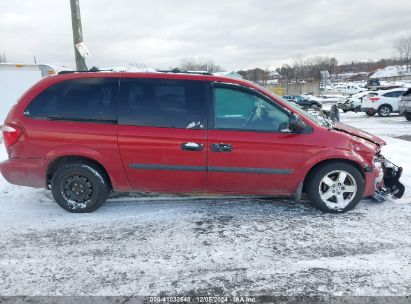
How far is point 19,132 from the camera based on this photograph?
13.3 feet

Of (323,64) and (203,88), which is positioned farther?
(323,64)

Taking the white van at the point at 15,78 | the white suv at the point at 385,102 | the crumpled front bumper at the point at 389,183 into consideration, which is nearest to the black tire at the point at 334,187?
the crumpled front bumper at the point at 389,183

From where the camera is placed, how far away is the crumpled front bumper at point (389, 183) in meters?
4.54

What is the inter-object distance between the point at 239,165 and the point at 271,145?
0.45 meters

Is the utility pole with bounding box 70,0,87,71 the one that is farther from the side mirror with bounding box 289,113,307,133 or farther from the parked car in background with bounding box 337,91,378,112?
the parked car in background with bounding box 337,91,378,112

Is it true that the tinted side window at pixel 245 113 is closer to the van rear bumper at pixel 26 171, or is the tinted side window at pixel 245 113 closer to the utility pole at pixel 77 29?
the van rear bumper at pixel 26 171

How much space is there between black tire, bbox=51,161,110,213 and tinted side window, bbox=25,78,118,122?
24.5 inches

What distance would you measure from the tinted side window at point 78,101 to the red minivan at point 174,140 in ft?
0.04

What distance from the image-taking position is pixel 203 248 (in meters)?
3.37

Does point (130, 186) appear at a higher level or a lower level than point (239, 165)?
lower

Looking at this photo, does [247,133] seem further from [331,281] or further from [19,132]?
[19,132]

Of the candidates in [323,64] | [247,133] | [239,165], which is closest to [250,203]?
[239,165]

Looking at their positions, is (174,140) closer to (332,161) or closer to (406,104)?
(332,161)

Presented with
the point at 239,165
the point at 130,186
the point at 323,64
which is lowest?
the point at 130,186
